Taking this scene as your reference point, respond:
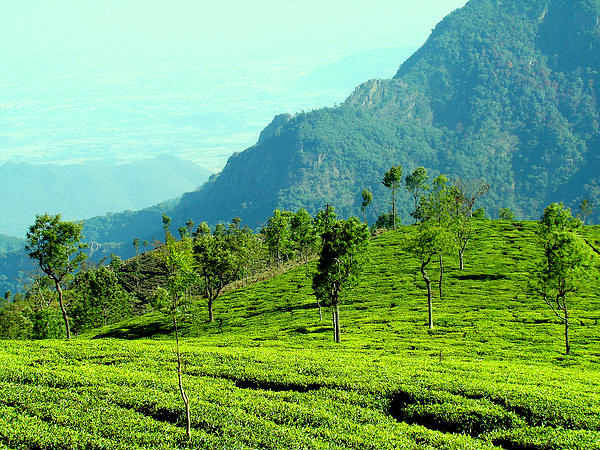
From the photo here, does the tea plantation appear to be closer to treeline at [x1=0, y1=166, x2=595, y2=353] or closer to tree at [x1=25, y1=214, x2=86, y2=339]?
treeline at [x1=0, y1=166, x2=595, y2=353]

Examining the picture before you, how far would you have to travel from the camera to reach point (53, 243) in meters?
59.0

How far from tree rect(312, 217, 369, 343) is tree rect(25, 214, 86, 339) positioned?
30053mm

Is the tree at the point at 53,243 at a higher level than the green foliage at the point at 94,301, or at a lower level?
higher

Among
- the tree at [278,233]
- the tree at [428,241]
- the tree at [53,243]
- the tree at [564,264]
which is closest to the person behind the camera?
the tree at [564,264]

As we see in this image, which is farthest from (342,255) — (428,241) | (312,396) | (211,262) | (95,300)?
(95,300)

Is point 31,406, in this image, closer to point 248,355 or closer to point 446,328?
point 248,355

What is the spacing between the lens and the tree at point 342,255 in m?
53.8

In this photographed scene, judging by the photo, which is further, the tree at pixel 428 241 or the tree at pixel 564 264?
the tree at pixel 428 241

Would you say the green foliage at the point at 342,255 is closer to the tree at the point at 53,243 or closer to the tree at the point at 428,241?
the tree at the point at 428,241

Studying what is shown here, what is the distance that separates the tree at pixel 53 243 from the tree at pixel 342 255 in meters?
30.1

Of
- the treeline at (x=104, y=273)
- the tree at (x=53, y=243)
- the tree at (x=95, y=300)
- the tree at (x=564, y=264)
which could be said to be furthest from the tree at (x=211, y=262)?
the tree at (x=564, y=264)

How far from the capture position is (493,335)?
60031 mm

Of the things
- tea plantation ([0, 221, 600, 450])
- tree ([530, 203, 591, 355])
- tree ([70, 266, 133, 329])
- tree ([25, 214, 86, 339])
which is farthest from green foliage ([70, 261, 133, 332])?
tree ([530, 203, 591, 355])

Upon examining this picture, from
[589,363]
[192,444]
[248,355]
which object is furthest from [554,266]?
[192,444]
